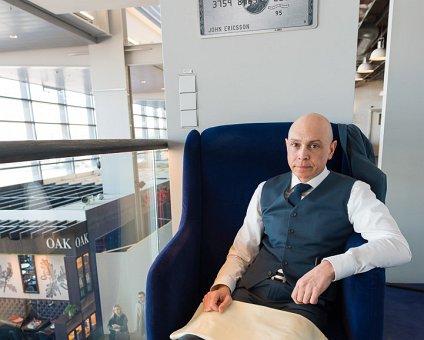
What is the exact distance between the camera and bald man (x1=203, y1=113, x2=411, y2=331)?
1.00 m

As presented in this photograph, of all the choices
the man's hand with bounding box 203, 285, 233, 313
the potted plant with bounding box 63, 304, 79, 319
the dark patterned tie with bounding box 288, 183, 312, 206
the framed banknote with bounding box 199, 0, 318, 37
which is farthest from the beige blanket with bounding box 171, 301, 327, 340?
the potted plant with bounding box 63, 304, 79, 319

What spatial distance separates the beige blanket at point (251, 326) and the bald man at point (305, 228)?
51mm

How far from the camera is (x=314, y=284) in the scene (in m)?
0.88

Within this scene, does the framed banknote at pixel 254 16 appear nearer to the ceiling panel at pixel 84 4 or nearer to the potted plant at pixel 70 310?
the potted plant at pixel 70 310

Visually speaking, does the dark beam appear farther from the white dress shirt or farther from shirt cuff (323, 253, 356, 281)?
shirt cuff (323, 253, 356, 281)

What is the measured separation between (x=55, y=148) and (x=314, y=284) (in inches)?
34.6

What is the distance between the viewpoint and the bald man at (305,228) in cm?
100

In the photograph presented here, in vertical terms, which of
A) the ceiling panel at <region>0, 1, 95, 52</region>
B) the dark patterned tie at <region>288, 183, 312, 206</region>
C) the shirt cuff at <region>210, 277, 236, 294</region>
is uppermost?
the ceiling panel at <region>0, 1, 95, 52</region>

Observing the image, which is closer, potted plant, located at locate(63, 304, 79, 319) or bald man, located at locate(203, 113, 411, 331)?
bald man, located at locate(203, 113, 411, 331)

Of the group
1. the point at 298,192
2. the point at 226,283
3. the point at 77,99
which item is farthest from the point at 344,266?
the point at 77,99

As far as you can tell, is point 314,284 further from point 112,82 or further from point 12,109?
Answer: point 12,109

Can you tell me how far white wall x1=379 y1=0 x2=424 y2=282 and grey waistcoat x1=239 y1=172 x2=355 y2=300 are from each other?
1.58 metres

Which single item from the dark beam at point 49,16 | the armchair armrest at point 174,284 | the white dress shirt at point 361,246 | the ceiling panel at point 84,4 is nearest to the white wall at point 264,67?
the white dress shirt at point 361,246

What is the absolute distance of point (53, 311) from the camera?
2.96m
